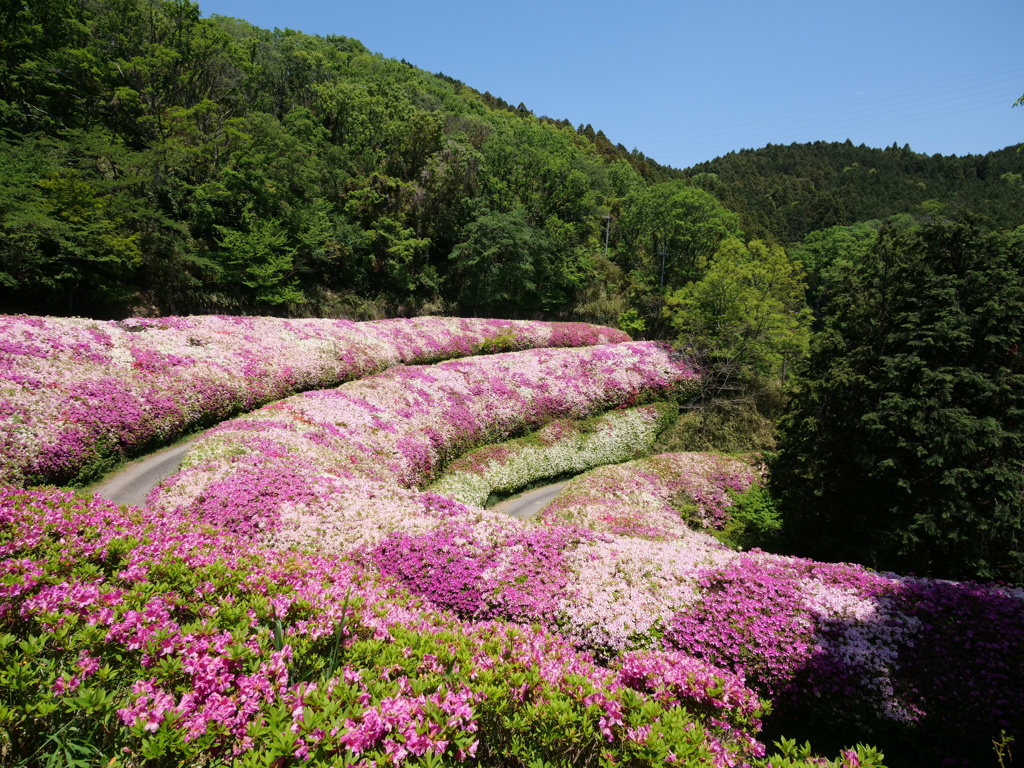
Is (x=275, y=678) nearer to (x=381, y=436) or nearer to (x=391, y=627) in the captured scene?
(x=391, y=627)

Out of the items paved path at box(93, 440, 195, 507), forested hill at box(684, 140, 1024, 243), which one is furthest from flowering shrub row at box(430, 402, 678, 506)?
forested hill at box(684, 140, 1024, 243)

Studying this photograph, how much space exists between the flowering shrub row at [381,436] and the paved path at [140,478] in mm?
1206

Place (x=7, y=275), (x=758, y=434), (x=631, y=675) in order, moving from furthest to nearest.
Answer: (x=758, y=434)
(x=7, y=275)
(x=631, y=675)

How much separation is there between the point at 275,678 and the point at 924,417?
17281mm

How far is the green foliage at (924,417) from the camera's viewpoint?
43.1ft

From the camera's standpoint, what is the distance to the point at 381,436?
20.6 m

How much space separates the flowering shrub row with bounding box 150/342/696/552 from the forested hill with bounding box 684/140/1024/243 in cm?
5629

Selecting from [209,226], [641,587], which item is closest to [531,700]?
[641,587]

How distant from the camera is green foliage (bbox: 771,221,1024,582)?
1313 cm

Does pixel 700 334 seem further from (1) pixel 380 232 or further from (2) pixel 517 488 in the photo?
(1) pixel 380 232

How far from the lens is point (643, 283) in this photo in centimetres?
5528

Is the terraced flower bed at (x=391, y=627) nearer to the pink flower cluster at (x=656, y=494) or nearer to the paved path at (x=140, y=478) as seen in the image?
the pink flower cluster at (x=656, y=494)

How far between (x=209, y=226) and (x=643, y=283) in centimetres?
4375

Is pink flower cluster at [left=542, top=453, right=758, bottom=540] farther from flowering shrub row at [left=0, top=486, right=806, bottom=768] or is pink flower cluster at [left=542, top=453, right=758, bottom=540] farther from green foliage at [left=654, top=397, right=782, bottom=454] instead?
flowering shrub row at [left=0, top=486, right=806, bottom=768]
